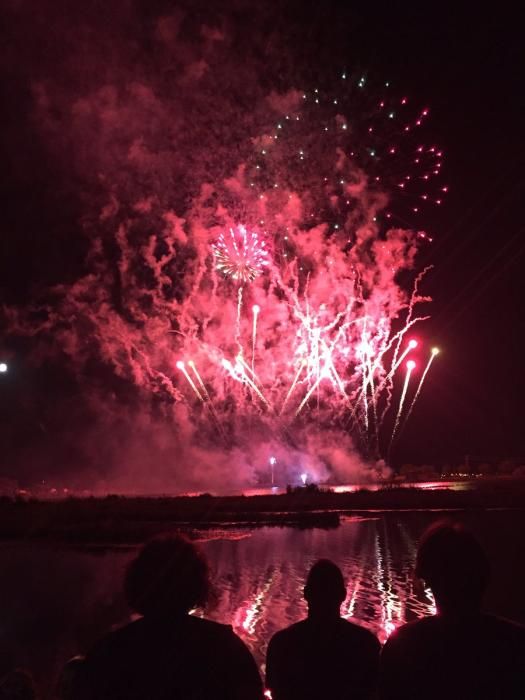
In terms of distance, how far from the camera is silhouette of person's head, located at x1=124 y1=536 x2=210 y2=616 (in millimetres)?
2371

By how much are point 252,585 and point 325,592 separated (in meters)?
8.94

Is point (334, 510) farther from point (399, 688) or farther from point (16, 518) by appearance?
point (399, 688)

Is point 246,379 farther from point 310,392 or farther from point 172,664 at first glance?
point 172,664

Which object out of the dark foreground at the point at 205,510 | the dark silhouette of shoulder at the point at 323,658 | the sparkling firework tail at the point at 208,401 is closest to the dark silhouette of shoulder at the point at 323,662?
the dark silhouette of shoulder at the point at 323,658

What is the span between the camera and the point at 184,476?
4250 cm

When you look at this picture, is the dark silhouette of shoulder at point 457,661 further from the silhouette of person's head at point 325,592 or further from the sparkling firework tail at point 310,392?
the sparkling firework tail at point 310,392

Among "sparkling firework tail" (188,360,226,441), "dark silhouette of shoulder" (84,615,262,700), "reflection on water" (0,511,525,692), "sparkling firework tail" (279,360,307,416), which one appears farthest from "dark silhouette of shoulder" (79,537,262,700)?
"sparkling firework tail" (188,360,226,441)

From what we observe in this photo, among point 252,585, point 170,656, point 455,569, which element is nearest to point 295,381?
point 252,585

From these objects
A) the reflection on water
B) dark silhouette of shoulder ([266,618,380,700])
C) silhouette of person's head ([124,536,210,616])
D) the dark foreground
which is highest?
the dark foreground

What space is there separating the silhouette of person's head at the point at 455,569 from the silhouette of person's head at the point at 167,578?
0.88 metres

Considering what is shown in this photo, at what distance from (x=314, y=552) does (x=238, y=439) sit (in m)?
27.7

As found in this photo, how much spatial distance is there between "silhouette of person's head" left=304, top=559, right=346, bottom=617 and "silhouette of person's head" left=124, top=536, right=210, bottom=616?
0.74 m

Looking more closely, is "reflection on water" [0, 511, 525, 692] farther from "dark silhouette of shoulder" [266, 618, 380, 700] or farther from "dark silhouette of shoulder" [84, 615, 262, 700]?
"dark silhouette of shoulder" [84, 615, 262, 700]

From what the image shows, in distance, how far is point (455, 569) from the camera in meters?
2.48
